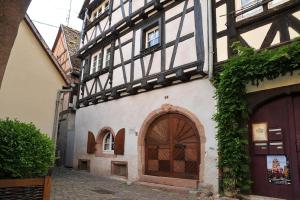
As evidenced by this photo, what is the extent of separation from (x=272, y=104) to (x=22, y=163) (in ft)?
16.1

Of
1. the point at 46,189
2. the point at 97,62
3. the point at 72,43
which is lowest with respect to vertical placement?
the point at 46,189

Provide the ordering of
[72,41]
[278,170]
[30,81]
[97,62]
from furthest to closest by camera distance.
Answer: [72,41], [97,62], [30,81], [278,170]

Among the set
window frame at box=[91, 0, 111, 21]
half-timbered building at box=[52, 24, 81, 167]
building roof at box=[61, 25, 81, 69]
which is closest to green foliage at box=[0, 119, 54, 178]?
half-timbered building at box=[52, 24, 81, 167]

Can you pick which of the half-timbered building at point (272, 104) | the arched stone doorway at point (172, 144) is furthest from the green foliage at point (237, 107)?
the arched stone doorway at point (172, 144)

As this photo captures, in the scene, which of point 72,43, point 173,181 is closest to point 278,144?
point 173,181

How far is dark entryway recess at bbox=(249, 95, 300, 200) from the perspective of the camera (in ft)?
18.1

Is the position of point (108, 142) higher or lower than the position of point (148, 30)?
lower

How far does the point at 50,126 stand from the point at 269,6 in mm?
6850

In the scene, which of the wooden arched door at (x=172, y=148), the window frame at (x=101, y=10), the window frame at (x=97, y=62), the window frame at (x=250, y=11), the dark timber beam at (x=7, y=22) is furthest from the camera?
the window frame at (x=101, y=10)

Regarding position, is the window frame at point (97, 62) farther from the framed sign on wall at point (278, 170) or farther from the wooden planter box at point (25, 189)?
the wooden planter box at point (25, 189)

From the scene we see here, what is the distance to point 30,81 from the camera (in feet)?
28.0

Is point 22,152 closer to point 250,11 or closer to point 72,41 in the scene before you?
point 250,11

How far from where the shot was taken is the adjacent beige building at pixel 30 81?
26.7ft

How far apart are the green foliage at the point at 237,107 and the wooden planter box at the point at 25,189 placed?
12.5 feet
